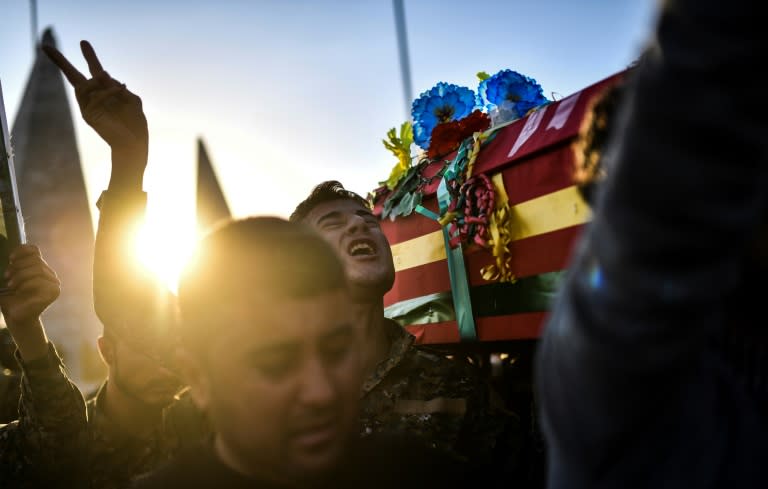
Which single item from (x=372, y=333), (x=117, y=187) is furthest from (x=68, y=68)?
(x=372, y=333)

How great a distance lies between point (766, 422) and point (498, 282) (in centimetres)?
163

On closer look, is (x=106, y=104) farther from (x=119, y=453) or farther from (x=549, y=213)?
(x=549, y=213)

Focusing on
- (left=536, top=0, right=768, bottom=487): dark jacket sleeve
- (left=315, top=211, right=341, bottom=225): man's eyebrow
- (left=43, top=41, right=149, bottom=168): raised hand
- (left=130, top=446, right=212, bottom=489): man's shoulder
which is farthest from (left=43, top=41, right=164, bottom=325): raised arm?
(left=536, top=0, right=768, bottom=487): dark jacket sleeve

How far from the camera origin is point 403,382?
98.0 inches

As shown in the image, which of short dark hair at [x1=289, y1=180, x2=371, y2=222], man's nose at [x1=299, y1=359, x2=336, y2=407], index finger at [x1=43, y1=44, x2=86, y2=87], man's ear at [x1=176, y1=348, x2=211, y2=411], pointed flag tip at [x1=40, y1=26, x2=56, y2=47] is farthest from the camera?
pointed flag tip at [x1=40, y1=26, x2=56, y2=47]

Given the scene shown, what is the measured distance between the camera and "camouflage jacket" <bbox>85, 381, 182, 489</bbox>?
6.42 ft

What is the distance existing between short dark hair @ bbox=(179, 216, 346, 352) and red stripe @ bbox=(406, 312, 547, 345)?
125 centimetres

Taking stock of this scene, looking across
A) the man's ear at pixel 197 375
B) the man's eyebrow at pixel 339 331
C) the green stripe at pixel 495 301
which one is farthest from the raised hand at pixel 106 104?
the green stripe at pixel 495 301

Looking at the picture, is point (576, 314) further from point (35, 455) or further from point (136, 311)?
point (35, 455)

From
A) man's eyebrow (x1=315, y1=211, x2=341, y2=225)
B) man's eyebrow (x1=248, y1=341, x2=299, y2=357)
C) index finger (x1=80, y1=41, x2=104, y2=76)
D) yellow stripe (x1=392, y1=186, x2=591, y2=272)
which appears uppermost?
index finger (x1=80, y1=41, x2=104, y2=76)

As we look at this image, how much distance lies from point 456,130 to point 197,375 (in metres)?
1.92

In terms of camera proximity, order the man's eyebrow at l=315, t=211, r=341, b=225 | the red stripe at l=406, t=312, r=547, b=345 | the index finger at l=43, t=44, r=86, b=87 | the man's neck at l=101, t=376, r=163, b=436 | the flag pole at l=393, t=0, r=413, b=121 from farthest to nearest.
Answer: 1. the flag pole at l=393, t=0, r=413, b=121
2. the man's eyebrow at l=315, t=211, r=341, b=225
3. the red stripe at l=406, t=312, r=547, b=345
4. the man's neck at l=101, t=376, r=163, b=436
5. the index finger at l=43, t=44, r=86, b=87

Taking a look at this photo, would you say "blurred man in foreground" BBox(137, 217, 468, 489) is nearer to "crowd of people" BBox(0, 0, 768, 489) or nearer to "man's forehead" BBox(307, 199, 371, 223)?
"crowd of people" BBox(0, 0, 768, 489)

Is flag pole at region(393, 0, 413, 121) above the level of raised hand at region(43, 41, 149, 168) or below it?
Result: above
